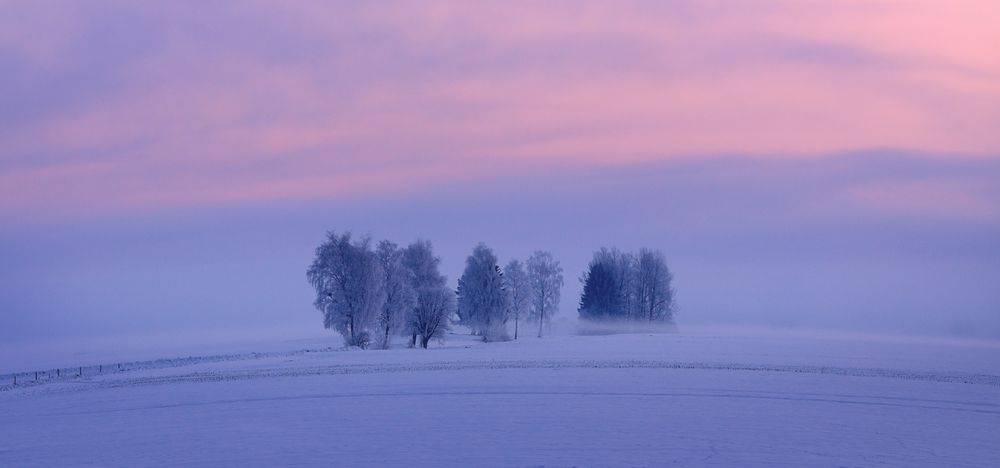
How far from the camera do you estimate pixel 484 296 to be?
7825 cm

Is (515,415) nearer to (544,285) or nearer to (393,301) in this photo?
(393,301)

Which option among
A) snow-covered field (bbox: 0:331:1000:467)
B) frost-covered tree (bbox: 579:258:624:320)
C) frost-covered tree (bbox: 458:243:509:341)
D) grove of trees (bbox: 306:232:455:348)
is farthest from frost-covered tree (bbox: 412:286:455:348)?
frost-covered tree (bbox: 579:258:624:320)

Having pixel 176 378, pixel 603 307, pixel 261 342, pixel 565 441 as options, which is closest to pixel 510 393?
pixel 565 441

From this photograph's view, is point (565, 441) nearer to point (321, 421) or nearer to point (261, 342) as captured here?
point (321, 421)

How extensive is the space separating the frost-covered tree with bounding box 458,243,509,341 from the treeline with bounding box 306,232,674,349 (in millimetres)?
94

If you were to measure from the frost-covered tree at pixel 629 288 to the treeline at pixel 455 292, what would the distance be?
124 millimetres

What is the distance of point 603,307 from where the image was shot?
101m

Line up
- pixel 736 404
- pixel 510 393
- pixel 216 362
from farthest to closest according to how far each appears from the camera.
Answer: pixel 216 362, pixel 510 393, pixel 736 404

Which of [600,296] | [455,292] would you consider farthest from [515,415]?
[600,296]

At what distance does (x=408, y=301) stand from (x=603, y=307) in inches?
1580

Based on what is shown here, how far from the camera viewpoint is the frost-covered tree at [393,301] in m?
65.6

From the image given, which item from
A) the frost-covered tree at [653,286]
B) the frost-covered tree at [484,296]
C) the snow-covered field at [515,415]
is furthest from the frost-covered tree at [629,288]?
the snow-covered field at [515,415]

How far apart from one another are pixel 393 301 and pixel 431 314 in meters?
3.21

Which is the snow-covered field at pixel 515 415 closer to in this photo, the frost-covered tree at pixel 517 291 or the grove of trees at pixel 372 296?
the grove of trees at pixel 372 296
